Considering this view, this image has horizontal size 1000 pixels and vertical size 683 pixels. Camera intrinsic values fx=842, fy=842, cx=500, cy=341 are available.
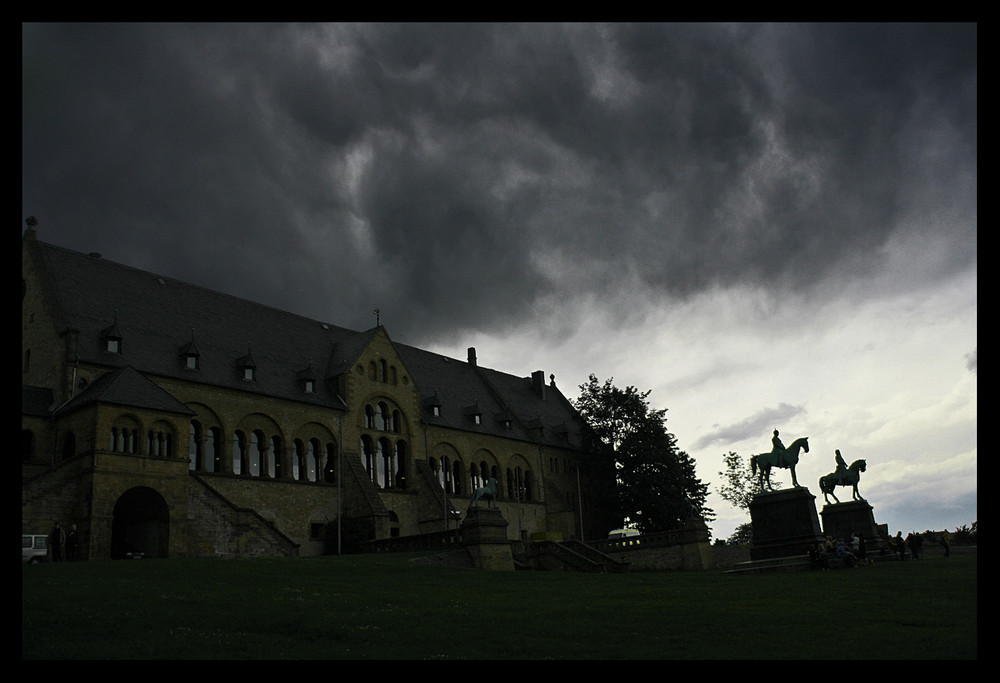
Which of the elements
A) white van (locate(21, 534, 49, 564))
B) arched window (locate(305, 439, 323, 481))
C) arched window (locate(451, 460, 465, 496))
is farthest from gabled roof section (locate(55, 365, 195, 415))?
arched window (locate(451, 460, 465, 496))

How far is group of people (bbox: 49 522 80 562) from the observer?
32938 millimetres

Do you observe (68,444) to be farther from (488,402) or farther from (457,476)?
(488,402)

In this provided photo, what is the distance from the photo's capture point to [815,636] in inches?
562

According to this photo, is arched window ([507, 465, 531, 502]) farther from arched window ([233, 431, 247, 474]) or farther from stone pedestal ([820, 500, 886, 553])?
stone pedestal ([820, 500, 886, 553])

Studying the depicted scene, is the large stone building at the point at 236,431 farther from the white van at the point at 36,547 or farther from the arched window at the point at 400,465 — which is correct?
the white van at the point at 36,547

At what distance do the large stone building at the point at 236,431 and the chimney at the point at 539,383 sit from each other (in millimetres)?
8808

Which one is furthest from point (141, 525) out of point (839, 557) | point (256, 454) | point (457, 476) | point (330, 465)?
point (839, 557)

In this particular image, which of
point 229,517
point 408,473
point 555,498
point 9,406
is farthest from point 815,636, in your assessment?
point 555,498

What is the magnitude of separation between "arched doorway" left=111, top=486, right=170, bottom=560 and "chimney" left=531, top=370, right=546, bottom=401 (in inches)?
1829

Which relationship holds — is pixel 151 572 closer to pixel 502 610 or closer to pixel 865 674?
pixel 502 610

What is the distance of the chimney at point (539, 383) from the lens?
81.8m

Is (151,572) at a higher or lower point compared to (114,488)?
lower

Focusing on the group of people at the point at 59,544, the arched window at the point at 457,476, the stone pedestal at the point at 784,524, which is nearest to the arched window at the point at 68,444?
the group of people at the point at 59,544
